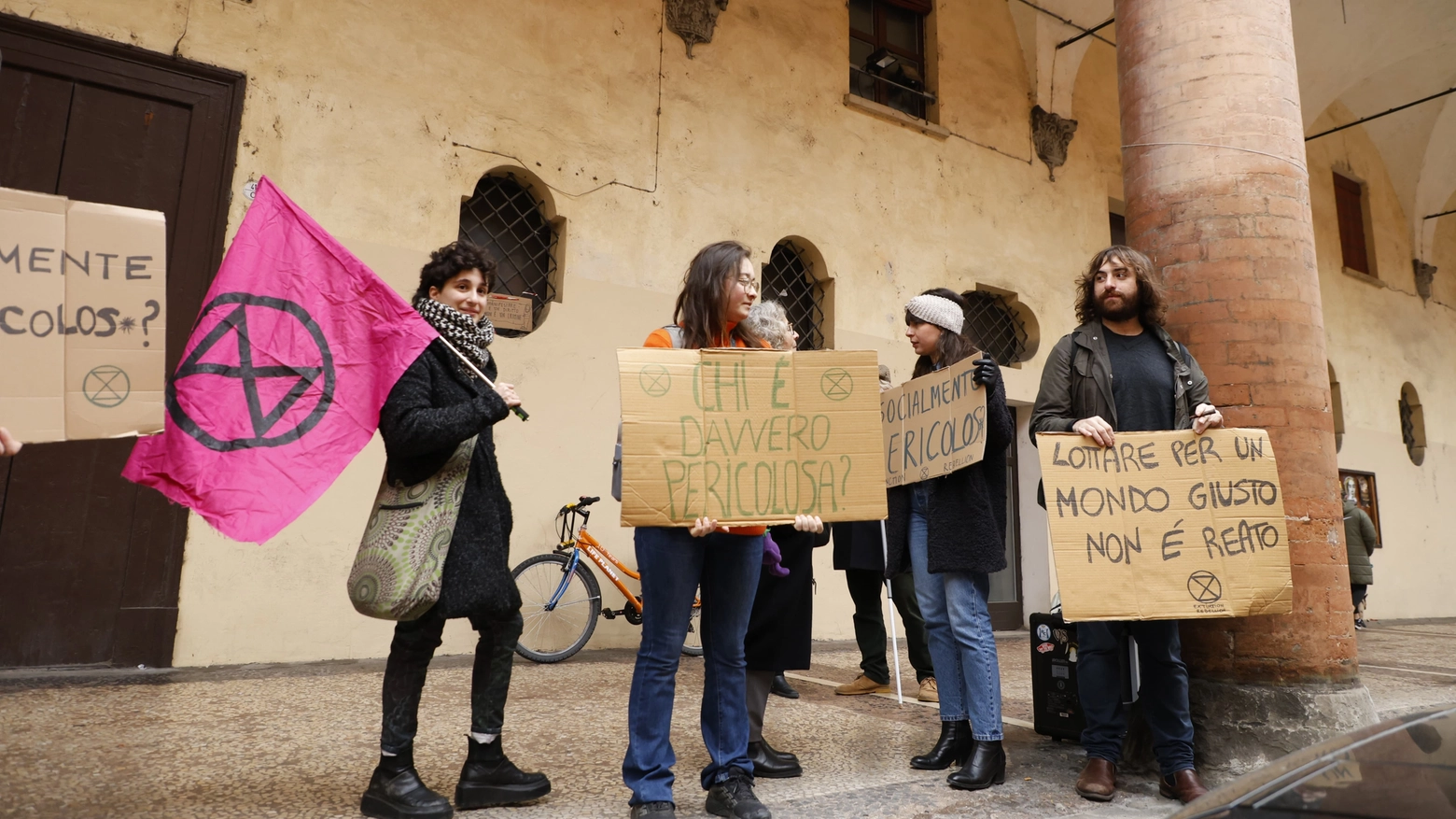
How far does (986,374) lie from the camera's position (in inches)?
117

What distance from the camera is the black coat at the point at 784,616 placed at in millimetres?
3135

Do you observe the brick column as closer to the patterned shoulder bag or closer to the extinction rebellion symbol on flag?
the patterned shoulder bag

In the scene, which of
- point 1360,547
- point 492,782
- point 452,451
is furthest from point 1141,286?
point 1360,547

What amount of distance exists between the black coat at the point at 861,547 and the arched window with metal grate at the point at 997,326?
187 inches

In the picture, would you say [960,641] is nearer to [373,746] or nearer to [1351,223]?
[373,746]

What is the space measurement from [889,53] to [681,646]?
8.08 metres

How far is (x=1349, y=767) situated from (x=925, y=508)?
2.05m

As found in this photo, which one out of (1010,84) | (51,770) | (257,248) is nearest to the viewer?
(257,248)

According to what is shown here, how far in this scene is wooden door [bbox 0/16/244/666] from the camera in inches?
194

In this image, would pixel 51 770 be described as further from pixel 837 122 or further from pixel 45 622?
pixel 837 122

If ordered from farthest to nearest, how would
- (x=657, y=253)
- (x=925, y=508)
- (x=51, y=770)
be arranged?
(x=657, y=253), (x=925, y=508), (x=51, y=770)

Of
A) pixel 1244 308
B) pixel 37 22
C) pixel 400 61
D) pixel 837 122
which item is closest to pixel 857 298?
pixel 837 122

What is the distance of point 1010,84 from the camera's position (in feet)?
31.8

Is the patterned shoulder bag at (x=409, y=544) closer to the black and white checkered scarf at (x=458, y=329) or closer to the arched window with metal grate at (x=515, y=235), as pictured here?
the black and white checkered scarf at (x=458, y=329)
